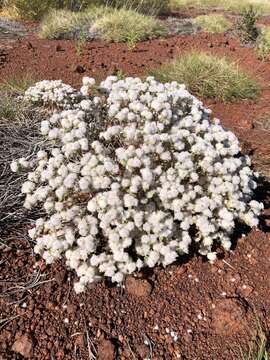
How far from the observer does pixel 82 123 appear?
2.78 meters

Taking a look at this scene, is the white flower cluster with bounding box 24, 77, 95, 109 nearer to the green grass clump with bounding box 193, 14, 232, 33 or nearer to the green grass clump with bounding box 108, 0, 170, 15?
the green grass clump with bounding box 193, 14, 232, 33

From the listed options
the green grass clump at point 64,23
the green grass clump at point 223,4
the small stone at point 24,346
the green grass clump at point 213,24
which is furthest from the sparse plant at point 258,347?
the green grass clump at point 223,4

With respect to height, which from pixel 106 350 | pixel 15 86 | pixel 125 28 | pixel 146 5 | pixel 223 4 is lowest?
pixel 223 4

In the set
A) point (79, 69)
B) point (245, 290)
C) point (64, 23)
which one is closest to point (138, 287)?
point (245, 290)

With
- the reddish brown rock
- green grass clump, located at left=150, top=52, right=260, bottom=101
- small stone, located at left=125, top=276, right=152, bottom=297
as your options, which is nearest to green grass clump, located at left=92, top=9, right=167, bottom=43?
green grass clump, located at left=150, top=52, right=260, bottom=101

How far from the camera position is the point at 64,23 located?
9727mm

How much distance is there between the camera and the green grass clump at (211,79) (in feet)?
18.8

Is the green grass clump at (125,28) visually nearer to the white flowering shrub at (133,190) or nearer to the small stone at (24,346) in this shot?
the white flowering shrub at (133,190)

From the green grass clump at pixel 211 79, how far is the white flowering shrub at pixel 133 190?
9.12 ft

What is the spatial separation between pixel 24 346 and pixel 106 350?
467 mm

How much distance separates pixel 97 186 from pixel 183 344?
3.52 feet

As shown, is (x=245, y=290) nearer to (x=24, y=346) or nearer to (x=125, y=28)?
(x=24, y=346)

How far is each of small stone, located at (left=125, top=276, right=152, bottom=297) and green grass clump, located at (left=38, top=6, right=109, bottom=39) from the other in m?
7.79

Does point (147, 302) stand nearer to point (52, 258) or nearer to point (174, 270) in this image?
point (174, 270)
